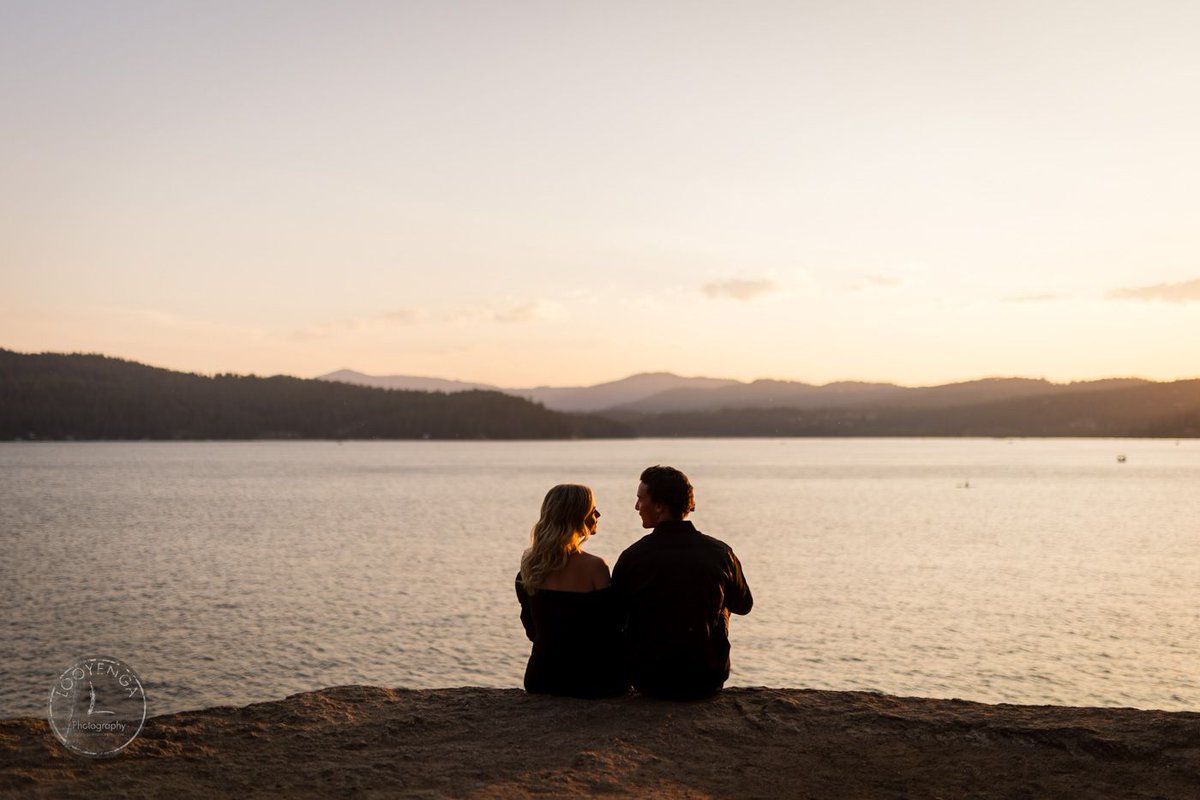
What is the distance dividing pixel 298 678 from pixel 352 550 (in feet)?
70.6

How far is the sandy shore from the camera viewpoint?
218 inches

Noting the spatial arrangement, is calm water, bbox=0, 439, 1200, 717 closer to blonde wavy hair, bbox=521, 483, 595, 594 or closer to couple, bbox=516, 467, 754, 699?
couple, bbox=516, 467, 754, 699

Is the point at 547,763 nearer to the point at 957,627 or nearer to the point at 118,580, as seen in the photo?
the point at 957,627

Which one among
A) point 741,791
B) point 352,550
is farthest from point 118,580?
point 741,791

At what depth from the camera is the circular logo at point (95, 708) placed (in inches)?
225

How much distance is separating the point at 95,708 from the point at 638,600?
11.5 feet

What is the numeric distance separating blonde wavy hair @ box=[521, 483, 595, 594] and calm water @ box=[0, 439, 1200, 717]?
35.9 ft

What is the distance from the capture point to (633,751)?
5988 millimetres

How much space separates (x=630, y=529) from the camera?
1924 inches

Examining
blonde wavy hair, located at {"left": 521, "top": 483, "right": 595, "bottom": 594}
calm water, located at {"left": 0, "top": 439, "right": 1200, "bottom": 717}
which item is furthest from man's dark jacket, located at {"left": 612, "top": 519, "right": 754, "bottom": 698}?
calm water, located at {"left": 0, "top": 439, "right": 1200, "bottom": 717}

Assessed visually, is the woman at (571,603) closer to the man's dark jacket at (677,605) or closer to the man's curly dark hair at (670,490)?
the man's dark jacket at (677,605)

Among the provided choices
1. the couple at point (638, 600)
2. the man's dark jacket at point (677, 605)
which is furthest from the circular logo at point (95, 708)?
the man's dark jacket at point (677, 605)

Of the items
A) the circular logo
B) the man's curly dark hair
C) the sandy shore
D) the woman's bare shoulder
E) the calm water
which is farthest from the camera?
the calm water

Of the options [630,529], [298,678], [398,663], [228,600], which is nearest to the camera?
[298,678]
